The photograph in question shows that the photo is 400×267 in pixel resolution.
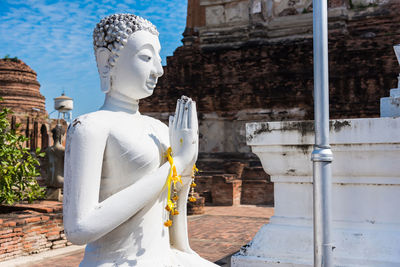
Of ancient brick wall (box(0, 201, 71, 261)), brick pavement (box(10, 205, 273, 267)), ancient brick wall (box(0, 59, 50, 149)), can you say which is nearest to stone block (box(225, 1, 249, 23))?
brick pavement (box(10, 205, 273, 267))

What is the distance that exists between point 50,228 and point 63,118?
23424 mm

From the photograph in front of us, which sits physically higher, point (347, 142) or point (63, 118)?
point (63, 118)

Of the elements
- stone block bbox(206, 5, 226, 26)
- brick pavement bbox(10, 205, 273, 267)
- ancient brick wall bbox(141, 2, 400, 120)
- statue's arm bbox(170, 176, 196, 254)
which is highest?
stone block bbox(206, 5, 226, 26)

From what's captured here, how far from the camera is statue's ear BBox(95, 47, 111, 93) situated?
5.91 ft

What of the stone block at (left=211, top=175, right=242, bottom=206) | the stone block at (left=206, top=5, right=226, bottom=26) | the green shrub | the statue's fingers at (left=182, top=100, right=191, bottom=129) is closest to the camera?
the statue's fingers at (left=182, top=100, right=191, bottom=129)

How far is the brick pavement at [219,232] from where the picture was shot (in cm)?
562

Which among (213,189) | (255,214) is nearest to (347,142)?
Answer: (255,214)

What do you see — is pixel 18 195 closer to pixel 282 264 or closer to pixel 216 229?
pixel 216 229

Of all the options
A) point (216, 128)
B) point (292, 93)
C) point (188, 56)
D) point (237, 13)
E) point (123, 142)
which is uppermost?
point (237, 13)

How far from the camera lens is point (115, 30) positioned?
1.77 m

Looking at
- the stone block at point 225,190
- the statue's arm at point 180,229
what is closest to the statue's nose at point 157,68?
the statue's arm at point 180,229

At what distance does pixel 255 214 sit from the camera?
9.71 meters

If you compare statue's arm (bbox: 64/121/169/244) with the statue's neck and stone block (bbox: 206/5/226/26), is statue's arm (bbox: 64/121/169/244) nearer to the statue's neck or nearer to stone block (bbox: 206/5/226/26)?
the statue's neck

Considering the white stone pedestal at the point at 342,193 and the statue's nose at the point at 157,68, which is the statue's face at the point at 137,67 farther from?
the white stone pedestal at the point at 342,193
